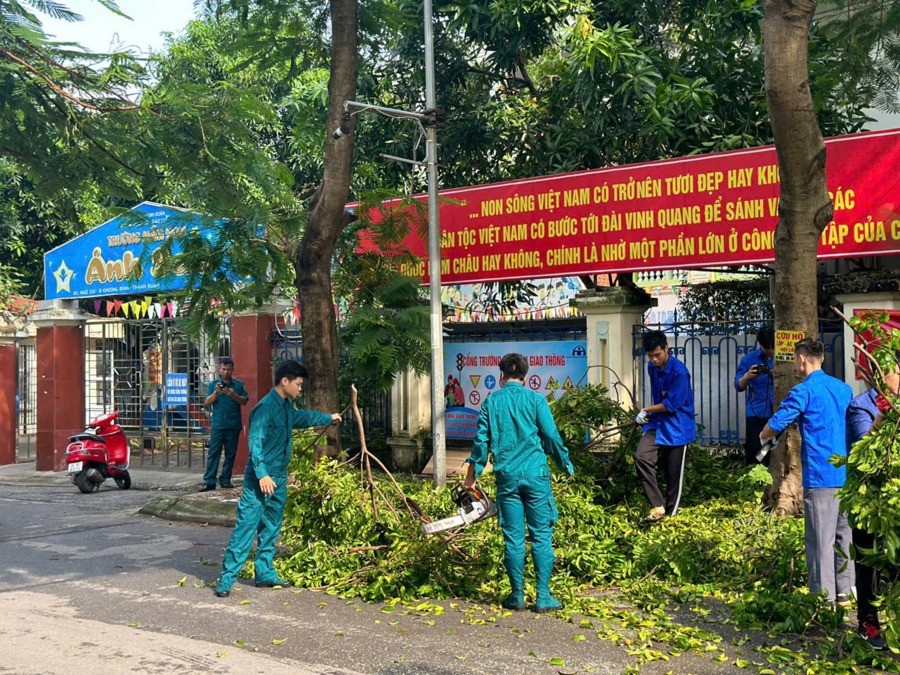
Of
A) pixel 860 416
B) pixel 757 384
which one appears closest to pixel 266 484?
pixel 860 416

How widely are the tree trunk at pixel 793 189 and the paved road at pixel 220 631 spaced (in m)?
2.89

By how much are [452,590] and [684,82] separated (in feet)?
26.1

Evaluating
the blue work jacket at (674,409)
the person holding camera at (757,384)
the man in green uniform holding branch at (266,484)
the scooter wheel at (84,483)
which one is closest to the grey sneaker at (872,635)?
the blue work jacket at (674,409)

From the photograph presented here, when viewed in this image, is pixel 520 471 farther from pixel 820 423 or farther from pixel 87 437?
pixel 87 437

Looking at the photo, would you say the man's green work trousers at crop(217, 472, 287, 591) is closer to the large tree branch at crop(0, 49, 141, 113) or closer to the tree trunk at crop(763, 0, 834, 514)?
the large tree branch at crop(0, 49, 141, 113)

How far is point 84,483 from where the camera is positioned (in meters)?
14.4

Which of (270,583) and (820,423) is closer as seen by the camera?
(820,423)

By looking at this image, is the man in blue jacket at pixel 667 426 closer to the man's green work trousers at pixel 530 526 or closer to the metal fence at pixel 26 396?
the man's green work trousers at pixel 530 526

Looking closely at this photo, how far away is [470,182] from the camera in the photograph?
1582 cm

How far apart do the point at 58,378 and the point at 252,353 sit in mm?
4629

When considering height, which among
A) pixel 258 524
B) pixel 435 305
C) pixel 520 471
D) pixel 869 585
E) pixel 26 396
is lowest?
pixel 869 585

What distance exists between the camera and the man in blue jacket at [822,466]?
6156 millimetres

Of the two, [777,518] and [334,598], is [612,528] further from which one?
[334,598]

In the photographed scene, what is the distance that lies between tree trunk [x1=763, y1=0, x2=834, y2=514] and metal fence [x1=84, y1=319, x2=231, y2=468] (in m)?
9.84
